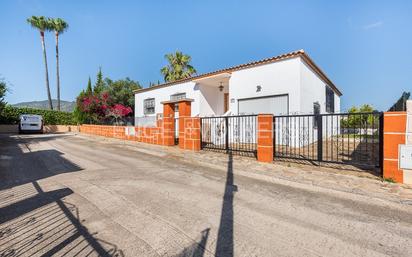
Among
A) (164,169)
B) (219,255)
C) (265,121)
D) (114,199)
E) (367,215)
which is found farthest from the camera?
(265,121)

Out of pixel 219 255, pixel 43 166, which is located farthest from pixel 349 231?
pixel 43 166

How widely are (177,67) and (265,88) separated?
19488 mm

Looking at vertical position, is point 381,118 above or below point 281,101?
below

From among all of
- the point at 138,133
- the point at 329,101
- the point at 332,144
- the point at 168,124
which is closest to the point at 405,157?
the point at 332,144

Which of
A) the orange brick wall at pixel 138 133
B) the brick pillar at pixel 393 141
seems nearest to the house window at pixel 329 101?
the brick pillar at pixel 393 141

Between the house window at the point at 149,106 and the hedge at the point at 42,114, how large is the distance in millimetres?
15865

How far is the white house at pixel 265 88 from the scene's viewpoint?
403 inches

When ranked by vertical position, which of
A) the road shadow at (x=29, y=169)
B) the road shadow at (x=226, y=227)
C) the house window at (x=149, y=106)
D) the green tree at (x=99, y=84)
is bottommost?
the road shadow at (x=226, y=227)

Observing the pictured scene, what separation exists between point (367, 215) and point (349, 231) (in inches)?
33.1

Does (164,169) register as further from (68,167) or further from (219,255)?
(219,255)

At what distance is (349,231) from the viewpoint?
9.12 feet

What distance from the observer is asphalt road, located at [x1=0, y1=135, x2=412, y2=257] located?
7.78 ft

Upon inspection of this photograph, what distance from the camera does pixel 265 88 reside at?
36.4ft

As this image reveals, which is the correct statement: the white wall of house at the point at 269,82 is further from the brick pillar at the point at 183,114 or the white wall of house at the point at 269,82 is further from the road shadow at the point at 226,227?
the road shadow at the point at 226,227
